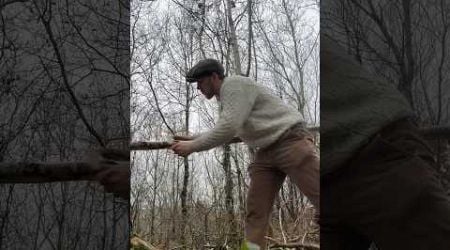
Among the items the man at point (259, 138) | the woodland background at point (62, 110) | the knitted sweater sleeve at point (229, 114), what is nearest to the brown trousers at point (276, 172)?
the man at point (259, 138)

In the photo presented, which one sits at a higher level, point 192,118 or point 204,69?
point 204,69

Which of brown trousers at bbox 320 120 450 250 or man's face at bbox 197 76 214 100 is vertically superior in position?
man's face at bbox 197 76 214 100

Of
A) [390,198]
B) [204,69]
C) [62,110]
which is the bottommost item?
[390,198]

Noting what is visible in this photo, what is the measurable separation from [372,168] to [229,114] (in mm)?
610

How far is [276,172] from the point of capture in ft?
8.39

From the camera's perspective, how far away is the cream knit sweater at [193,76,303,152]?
250 centimetres

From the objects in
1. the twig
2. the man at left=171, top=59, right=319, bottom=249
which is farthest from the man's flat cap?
the twig

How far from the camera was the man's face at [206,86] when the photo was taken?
2529 millimetres

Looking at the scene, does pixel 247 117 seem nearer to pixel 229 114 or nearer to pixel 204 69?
pixel 229 114

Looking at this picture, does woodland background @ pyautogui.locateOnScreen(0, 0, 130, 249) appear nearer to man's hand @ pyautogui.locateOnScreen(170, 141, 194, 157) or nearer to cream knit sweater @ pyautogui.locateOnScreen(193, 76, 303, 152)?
man's hand @ pyautogui.locateOnScreen(170, 141, 194, 157)

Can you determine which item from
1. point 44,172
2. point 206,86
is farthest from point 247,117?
point 44,172

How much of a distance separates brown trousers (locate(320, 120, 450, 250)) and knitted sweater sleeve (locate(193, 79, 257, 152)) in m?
0.35

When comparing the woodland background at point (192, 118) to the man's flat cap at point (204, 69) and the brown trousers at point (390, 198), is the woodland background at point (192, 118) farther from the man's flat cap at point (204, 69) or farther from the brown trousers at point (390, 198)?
the brown trousers at point (390, 198)

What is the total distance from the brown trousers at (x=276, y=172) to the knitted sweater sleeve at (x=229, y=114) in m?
0.15
